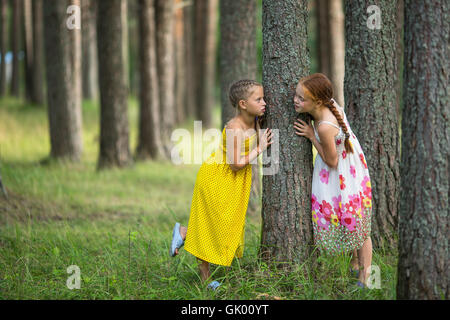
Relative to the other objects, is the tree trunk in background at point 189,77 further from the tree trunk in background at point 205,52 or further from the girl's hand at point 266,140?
the girl's hand at point 266,140

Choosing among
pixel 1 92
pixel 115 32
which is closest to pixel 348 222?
pixel 115 32

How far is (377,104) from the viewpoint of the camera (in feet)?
14.7

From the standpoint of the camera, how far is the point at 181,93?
19484 mm

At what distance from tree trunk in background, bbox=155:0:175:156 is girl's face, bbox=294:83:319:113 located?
27.3 feet

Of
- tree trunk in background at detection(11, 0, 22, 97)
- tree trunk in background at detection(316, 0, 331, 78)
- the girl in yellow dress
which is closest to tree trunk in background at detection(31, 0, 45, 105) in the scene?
tree trunk in background at detection(11, 0, 22, 97)

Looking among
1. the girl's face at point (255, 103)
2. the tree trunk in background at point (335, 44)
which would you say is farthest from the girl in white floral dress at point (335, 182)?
the tree trunk in background at point (335, 44)

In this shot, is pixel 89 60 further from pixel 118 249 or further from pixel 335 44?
pixel 118 249

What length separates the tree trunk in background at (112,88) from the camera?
966cm

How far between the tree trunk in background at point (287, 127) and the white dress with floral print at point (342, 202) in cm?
9

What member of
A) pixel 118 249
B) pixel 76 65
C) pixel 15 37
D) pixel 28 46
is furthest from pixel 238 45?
pixel 15 37

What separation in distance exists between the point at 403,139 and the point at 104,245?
3.35 meters

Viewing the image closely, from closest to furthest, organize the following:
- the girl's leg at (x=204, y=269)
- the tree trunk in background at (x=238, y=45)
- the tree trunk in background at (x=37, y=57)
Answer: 1. the girl's leg at (x=204, y=269)
2. the tree trunk in background at (x=238, y=45)
3. the tree trunk in background at (x=37, y=57)

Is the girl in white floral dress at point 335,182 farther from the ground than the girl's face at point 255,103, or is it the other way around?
the girl's face at point 255,103

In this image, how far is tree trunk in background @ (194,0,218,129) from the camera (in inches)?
685
